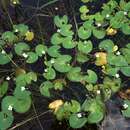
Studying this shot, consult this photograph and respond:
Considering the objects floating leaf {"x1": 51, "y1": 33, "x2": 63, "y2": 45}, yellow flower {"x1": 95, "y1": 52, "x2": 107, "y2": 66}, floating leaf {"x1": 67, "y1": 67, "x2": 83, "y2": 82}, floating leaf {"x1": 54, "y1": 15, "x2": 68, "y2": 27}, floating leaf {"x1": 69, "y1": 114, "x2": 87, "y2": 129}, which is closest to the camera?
floating leaf {"x1": 69, "y1": 114, "x2": 87, "y2": 129}

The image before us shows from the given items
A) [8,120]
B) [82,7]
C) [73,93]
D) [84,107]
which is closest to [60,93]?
[73,93]

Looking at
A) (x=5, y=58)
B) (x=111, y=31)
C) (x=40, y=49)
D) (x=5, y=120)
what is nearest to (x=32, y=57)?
(x=40, y=49)

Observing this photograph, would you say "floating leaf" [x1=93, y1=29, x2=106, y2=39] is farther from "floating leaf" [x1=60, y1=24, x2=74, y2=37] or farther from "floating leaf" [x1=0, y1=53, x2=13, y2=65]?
"floating leaf" [x1=0, y1=53, x2=13, y2=65]

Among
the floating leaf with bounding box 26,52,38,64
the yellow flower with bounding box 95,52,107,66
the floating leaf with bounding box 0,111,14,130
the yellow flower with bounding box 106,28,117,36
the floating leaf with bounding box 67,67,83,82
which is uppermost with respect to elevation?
the yellow flower with bounding box 106,28,117,36

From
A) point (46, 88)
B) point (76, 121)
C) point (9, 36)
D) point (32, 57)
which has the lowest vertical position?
point (76, 121)

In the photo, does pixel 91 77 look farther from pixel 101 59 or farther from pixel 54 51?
pixel 54 51

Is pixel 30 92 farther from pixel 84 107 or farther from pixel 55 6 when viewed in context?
pixel 55 6

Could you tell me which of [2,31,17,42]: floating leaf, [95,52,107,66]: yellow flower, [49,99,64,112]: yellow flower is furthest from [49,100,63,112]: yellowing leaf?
[2,31,17,42]: floating leaf

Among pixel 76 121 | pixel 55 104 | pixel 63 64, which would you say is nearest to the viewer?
pixel 76 121

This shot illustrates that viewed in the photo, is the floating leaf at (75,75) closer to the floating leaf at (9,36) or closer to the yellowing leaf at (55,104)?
the yellowing leaf at (55,104)
